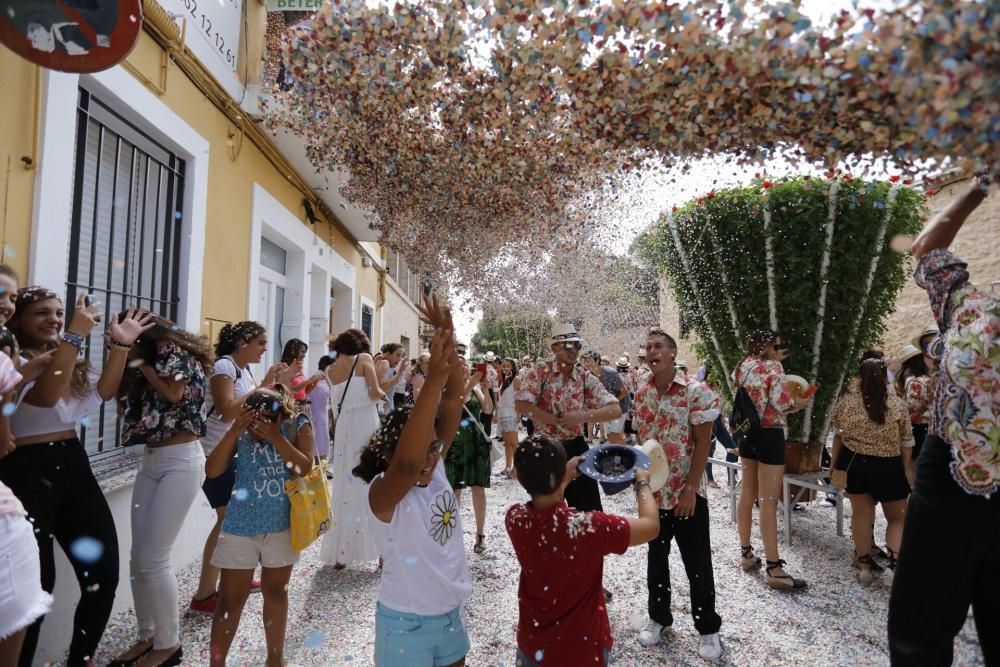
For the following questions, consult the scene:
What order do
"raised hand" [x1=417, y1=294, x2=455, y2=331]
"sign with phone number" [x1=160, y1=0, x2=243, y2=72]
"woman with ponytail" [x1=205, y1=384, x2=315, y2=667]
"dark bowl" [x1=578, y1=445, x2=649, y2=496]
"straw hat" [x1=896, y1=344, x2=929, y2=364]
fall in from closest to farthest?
1. "raised hand" [x1=417, y1=294, x2=455, y2=331]
2. "dark bowl" [x1=578, y1=445, x2=649, y2=496]
3. "woman with ponytail" [x1=205, y1=384, x2=315, y2=667]
4. "straw hat" [x1=896, y1=344, x2=929, y2=364]
5. "sign with phone number" [x1=160, y1=0, x2=243, y2=72]

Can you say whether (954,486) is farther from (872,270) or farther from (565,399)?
(872,270)

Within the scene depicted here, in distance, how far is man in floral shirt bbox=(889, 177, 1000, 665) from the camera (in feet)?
5.49

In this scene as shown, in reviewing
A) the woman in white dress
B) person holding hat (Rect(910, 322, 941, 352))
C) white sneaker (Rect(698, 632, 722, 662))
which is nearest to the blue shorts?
white sneaker (Rect(698, 632, 722, 662))

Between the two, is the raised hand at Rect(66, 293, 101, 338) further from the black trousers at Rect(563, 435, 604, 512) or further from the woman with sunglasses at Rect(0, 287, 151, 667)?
the black trousers at Rect(563, 435, 604, 512)

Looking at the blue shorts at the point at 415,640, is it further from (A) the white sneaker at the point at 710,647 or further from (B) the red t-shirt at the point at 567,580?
(A) the white sneaker at the point at 710,647

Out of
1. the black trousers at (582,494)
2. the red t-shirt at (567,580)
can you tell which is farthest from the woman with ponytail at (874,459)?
the red t-shirt at (567,580)

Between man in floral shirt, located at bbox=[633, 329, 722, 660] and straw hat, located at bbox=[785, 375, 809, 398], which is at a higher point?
straw hat, located at bbox=[785, 375, 809, 398]

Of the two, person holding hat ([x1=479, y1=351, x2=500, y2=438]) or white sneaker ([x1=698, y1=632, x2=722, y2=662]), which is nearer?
white sneaker ([x1=698, y1=632, x2=722, y2=662])

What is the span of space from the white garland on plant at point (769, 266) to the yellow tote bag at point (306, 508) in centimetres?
425

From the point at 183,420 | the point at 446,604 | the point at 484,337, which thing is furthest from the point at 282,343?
the point at 484,337

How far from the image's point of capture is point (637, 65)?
1.69 meters

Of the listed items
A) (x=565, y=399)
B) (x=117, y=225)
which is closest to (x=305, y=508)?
(x=565, y=399)

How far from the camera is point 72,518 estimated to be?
2494mm

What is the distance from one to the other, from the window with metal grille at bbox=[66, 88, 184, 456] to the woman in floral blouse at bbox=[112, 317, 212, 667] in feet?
2.84
